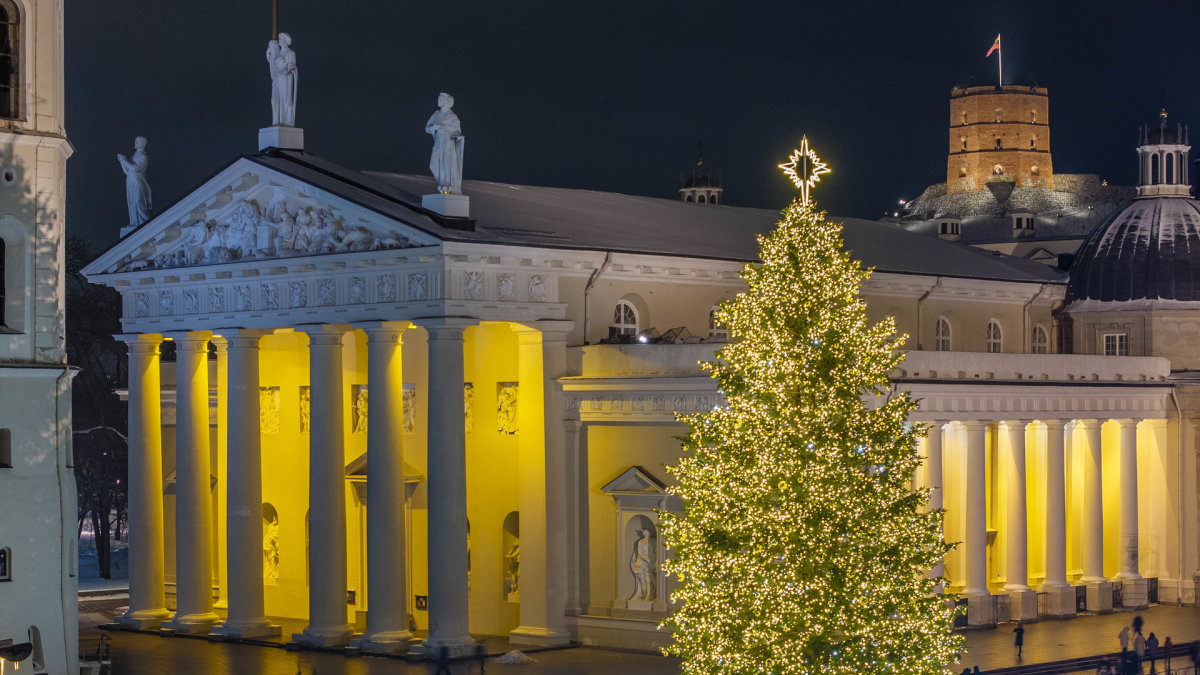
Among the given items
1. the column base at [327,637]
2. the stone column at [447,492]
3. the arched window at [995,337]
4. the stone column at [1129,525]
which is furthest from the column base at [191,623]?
the stone column at [1129,525]

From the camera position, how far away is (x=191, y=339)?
4781cm

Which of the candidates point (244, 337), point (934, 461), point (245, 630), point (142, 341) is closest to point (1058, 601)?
point (934, 461)

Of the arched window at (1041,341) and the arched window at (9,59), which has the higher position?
the arched window at (9,59)

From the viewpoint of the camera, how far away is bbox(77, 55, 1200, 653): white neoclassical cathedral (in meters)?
42.6

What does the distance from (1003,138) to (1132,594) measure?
340ft

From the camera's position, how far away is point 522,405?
146 ft

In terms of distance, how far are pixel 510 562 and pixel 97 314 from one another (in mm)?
30337

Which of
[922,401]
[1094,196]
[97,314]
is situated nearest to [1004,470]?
[922,401]

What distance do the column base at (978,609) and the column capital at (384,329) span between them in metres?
14.3

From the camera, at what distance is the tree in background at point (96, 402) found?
2798 inches

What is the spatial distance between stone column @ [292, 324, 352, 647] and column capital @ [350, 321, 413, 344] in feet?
4.12

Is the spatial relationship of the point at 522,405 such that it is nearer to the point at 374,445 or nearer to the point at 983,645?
the point at 374,445

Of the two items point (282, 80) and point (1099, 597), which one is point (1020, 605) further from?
point (282, 80)

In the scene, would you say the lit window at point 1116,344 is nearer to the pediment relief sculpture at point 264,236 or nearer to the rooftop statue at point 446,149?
the rooftop statue at point 446,149
